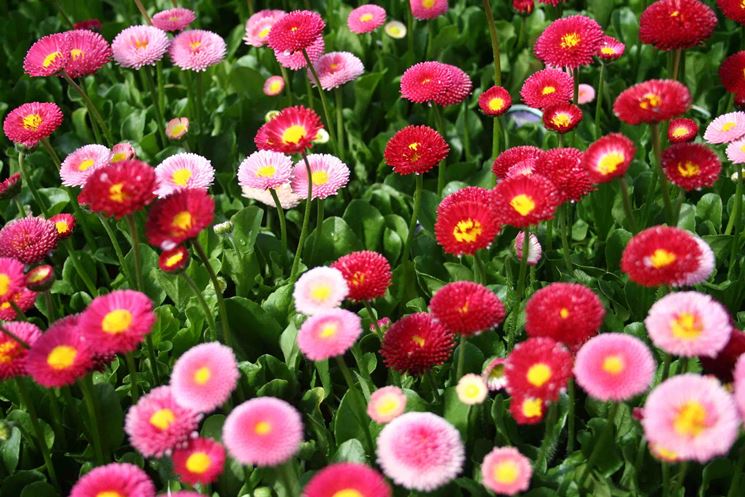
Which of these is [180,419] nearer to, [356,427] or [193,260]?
[356,427]

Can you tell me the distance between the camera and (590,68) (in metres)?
3.12

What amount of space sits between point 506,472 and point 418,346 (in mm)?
355

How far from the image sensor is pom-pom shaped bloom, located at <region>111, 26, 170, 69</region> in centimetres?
267

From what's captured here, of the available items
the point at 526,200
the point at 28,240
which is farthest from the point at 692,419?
the point at 28,240

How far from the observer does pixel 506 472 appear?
60.0 inches

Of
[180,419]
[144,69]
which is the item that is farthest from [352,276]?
[144,69]

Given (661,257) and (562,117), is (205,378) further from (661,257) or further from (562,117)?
(562,117)

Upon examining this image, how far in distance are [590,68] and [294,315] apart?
63.3 inches

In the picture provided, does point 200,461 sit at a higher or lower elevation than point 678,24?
lower

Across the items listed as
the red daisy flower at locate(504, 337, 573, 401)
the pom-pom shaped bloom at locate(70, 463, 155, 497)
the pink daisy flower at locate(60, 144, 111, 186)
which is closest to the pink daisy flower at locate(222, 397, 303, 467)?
the pom-pom shaped bloom at locate(70, 463, 155, 497)

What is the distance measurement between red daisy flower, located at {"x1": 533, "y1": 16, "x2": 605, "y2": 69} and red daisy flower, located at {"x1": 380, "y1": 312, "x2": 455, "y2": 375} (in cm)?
97

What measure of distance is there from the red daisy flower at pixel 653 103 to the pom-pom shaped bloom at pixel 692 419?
0.58 meters

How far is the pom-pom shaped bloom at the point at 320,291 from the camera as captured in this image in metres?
1.75

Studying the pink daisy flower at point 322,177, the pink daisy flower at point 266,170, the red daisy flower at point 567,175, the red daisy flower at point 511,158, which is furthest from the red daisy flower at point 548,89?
the pink daisy flower at point 266,170
